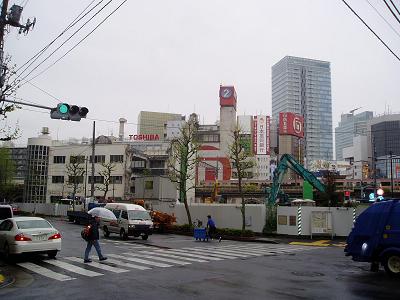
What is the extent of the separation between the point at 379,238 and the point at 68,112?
12.4 metres

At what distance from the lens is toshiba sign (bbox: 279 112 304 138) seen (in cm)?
16475

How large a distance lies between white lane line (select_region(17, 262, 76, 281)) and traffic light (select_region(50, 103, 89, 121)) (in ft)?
18.6

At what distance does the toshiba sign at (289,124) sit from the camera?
6486 inches

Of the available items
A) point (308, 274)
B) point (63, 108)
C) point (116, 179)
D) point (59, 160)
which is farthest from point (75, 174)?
point (308, 274)

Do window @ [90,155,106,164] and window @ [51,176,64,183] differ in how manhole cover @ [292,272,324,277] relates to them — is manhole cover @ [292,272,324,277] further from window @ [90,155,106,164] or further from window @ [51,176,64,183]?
window @ [51,176,64,183]

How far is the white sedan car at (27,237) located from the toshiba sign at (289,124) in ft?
501

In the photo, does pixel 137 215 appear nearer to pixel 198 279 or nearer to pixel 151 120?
pixel 198 279

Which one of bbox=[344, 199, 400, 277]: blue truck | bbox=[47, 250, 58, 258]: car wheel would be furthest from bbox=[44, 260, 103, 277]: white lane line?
bbox=[344, 199, 400, 277]: blue truck

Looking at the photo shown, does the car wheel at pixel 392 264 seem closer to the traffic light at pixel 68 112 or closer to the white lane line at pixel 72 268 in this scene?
the white lane line at pixel 72 268

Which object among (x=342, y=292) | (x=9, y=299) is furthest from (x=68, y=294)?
(x=342, y=292)

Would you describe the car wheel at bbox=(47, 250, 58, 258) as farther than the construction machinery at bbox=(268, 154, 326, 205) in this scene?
No

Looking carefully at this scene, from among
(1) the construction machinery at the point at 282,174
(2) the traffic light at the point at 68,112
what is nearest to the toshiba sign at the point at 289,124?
(1) the construction machinery at the point at 282,174

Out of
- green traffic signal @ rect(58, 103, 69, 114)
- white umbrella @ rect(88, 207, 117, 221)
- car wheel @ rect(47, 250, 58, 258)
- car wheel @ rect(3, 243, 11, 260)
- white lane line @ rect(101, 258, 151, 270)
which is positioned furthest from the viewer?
white umbrella @ rect(88, 207, 117, 221)

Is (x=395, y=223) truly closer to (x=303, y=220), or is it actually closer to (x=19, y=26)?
(x=19, y=26)
